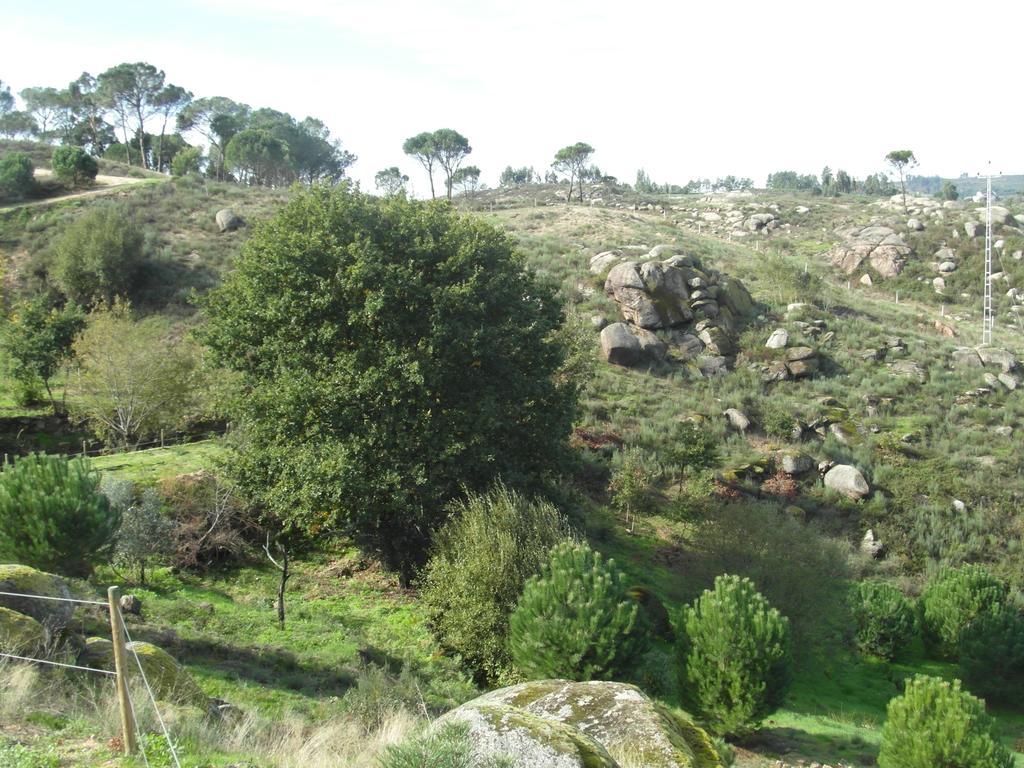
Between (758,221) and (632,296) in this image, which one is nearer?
(632,296)

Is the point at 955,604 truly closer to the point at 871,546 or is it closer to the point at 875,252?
the point at 871,546

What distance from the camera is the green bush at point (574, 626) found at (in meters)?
14.2

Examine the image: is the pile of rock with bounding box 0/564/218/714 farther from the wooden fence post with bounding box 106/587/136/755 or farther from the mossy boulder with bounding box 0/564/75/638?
the wooden fence post with bounding box 106/587/136/755

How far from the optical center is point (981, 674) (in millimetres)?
20328

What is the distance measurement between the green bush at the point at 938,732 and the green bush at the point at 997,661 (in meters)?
8.44

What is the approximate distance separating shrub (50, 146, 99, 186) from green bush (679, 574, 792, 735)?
62.7 m

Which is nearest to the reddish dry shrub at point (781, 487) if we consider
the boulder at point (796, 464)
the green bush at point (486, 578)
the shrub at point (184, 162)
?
the boulder at point (796, 464)

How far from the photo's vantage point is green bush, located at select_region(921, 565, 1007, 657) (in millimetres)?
21453

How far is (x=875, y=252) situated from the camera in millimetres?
70000

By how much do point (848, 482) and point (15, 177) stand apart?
59828mm

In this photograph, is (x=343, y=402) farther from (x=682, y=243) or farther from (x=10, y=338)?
(x=682, y=243)

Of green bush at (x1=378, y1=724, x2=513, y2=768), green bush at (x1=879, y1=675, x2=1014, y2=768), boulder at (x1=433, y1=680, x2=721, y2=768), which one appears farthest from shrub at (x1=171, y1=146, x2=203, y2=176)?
green bush at (x1=378, y1=724, x2=513, y2=768)

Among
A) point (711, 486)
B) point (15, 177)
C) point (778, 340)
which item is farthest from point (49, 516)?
point (15, 177)

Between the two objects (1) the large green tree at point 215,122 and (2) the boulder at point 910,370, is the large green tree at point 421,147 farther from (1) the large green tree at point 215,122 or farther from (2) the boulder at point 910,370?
(2) the boulder at point 910,370
